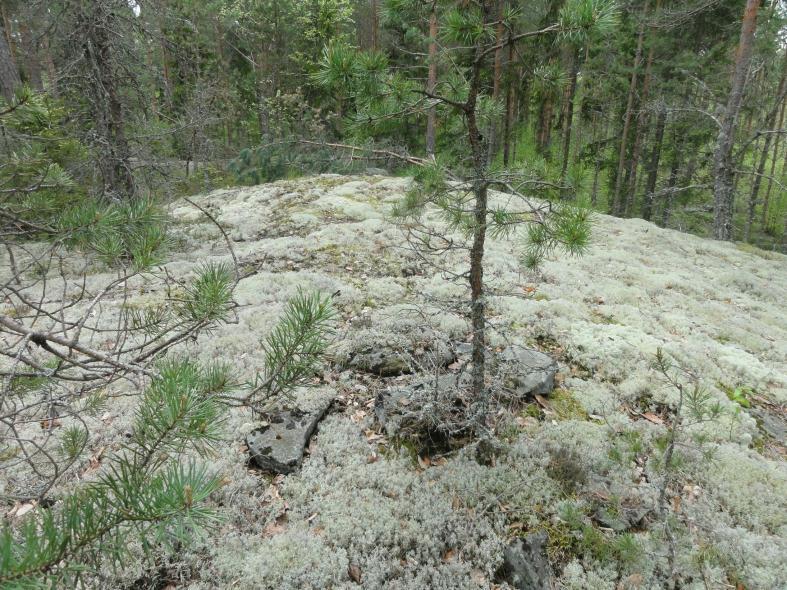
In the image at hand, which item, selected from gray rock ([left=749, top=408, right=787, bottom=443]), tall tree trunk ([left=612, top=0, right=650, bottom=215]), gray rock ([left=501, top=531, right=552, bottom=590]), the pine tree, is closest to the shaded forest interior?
the pine tree

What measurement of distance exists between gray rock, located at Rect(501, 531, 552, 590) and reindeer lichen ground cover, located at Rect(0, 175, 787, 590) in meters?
0.09

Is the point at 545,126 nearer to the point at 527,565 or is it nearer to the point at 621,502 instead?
the point at 621,502

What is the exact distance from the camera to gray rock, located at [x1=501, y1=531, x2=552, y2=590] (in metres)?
2.94

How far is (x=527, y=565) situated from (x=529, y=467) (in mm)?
936

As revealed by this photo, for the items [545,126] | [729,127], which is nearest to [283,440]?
[729,127]

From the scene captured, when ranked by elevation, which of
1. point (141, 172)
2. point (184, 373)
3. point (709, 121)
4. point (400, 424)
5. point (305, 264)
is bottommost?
point (400, 424)

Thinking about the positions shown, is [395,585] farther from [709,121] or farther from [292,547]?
[709,121]

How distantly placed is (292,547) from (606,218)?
43.6 ft

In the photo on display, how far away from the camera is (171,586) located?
2926 millimetres

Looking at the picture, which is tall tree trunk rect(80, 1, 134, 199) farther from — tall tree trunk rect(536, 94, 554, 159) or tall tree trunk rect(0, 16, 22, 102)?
tall tree trunk rect(536, 94, 554, 159)

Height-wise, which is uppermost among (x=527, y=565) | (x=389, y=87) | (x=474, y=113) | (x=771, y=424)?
(x=389, y=87)

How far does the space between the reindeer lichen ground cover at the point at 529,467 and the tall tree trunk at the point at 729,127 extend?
4.95m

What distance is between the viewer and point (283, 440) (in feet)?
13.3

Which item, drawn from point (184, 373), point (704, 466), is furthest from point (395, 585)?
point (704, 466)
